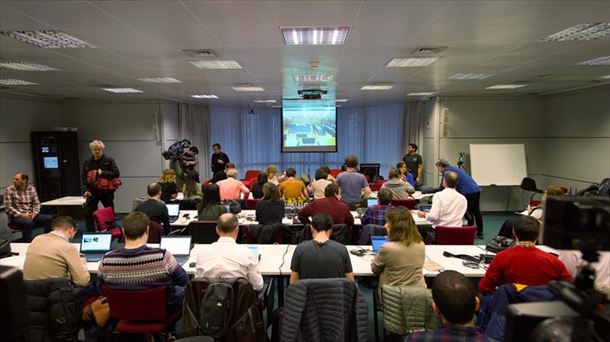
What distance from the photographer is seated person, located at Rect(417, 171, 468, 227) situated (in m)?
4.57

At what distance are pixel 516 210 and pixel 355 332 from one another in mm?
8523

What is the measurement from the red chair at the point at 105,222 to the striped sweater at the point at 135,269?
2.79 m

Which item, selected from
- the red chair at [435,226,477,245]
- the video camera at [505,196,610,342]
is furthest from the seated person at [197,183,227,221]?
the video camera at [505,196,610,342]

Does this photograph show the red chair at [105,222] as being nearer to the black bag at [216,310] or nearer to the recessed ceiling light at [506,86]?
the black bag at [216,310]

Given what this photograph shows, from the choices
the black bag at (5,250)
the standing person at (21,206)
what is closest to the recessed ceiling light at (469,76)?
the black bag at (5,250)

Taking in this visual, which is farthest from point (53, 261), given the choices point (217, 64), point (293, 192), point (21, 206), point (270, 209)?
point (21, 206)

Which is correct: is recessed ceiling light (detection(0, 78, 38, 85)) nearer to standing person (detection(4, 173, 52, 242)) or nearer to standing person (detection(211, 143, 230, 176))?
standing person (detection(4, 173, 52, 242))

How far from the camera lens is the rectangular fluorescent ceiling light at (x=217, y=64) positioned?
4852 mm

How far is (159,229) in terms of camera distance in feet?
13.9

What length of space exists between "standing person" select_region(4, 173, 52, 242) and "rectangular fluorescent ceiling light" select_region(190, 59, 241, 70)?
374 centimetres

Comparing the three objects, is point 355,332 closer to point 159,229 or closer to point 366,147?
point 159,229

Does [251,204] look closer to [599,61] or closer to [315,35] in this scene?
[315,35]

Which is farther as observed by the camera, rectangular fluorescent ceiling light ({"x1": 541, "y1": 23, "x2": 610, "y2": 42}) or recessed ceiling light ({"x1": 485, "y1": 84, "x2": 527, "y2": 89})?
recessed ceiling light ({"x1": 485, "y1": 84, "x2": 527, "y2": 89})

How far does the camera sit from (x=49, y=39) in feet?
12.3
